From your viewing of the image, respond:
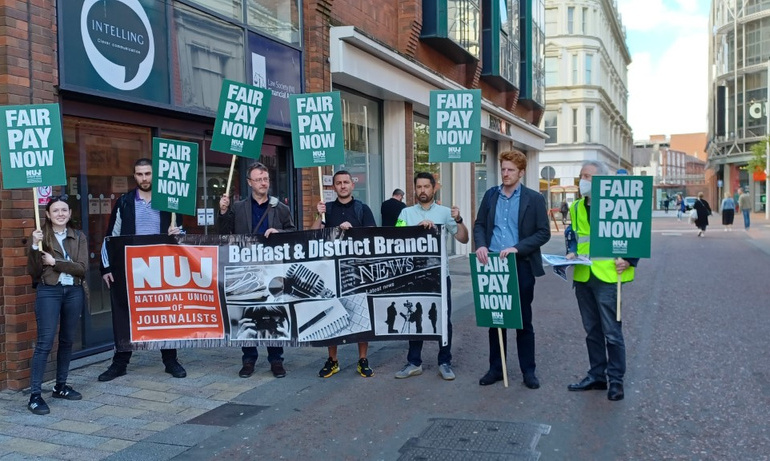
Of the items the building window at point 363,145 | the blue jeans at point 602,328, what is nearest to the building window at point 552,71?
the building window at point 363,145

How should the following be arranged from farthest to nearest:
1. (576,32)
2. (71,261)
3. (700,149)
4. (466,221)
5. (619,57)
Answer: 1. (700,149)
2. (619,57)
3. (576,32)
4. (466,221)
5. (71,261)

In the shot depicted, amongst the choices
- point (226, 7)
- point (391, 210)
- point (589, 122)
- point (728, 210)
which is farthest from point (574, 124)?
point (226, 7)

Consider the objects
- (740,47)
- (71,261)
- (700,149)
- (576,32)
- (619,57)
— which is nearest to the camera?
(71,261)

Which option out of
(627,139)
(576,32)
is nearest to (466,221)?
(576,32)

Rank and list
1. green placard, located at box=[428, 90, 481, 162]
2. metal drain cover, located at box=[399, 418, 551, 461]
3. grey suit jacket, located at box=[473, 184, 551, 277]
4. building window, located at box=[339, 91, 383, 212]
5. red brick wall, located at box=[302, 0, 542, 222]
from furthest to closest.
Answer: building window, located at box=[339, 91, 383, 212] → red brick wall, located at box=[302, 0, 542, 222] → green placard, located at box=[428, 90, 481, 162] → grey suit jacket, located at box=[473, 184, 551, 277] → metal drain cover, located at box=[399, 418, 551, 461]

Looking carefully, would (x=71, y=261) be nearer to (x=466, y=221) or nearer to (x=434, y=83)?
(x=434, y=83)

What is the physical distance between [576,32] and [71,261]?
52374 millimetres

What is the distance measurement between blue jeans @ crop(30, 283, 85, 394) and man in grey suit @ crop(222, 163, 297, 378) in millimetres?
1478

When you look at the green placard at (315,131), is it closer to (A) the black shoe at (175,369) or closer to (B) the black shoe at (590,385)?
(A) the black shoe at (175,369)

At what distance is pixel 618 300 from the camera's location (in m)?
5.47

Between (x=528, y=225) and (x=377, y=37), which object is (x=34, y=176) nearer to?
(x=528, y=225)

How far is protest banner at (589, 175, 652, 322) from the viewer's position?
18.5ft

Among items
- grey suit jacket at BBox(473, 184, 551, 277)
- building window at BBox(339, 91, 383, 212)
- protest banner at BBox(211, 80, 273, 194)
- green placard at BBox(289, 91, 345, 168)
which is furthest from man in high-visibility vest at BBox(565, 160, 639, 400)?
building window at BBox(339, 91, 383, 212)

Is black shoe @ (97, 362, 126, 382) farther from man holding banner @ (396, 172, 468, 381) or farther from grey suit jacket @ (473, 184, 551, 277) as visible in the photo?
grey suit jacket @ (473, 184, 551, 277)
